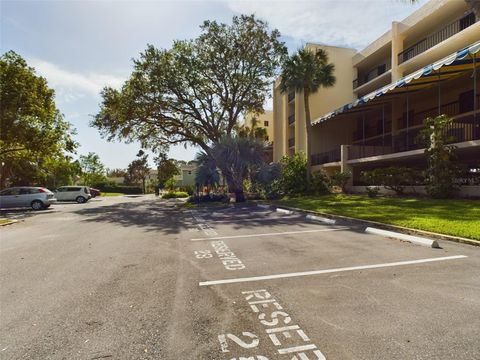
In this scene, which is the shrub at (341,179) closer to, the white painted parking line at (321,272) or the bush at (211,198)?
the bush at (211,198)

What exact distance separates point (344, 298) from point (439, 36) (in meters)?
23.1

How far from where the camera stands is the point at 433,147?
14.3 meters

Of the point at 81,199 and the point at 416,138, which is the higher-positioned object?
the point at 416,138

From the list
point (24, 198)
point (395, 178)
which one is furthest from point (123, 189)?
point (395, 178)

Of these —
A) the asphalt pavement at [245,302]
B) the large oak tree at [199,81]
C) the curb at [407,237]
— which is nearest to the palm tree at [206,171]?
the large oak tree at [199,81]

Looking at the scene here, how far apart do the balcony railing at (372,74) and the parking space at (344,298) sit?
23755mm

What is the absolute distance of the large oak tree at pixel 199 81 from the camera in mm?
25797

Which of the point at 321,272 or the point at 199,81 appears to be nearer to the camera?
the point at 321,272

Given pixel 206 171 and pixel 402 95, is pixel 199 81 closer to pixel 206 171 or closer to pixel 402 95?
pixel 206 171

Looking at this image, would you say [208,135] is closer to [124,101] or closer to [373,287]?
[124,101]

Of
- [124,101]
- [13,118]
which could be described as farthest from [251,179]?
[13,118]

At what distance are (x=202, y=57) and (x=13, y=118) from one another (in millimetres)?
14340

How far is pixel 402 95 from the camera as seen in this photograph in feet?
68.4

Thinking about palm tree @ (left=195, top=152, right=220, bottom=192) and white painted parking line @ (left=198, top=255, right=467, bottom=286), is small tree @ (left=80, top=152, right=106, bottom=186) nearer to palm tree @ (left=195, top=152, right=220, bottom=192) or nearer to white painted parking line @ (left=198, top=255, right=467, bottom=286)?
palm tree @ (left=195, top=152, right=220, bottom=192)
